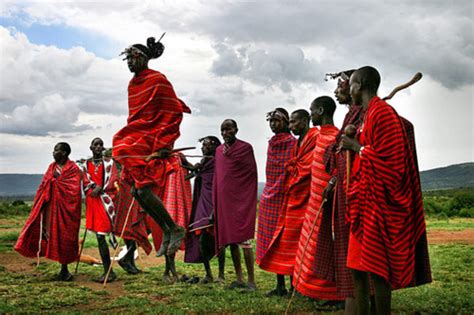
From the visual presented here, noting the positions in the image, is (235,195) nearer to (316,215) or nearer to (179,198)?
(179,198)

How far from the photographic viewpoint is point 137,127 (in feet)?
22.9

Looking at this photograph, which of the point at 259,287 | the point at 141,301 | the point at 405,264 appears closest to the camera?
the point at 405,264

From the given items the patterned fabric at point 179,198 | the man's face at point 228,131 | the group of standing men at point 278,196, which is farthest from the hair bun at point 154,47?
the patterned fabric at point 179,198

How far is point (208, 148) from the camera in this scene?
935 centimetres

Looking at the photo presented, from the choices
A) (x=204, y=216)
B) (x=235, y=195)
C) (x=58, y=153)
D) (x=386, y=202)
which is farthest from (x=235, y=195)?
(x=386, y=202)

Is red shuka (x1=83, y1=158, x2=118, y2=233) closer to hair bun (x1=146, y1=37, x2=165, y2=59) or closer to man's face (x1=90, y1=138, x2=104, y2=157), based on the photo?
man's face (x1=90, y1=138, x2=104, y2=157)

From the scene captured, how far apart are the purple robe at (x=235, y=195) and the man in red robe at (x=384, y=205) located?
371 centimetres

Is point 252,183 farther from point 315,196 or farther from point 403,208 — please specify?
point 403,208

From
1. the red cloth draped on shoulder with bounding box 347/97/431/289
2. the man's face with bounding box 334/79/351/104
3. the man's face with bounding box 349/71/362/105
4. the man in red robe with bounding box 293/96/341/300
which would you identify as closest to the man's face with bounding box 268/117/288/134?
the man in red robe with bounding box 293/96/341/300

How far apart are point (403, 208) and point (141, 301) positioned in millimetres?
3896

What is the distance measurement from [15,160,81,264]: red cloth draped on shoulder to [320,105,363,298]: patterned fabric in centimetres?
503

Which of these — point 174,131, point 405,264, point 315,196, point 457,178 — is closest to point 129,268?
point 174,131

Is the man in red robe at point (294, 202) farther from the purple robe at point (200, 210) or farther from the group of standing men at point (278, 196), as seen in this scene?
the purple robe at point (200, 210)

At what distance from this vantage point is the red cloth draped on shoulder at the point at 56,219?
901cm
